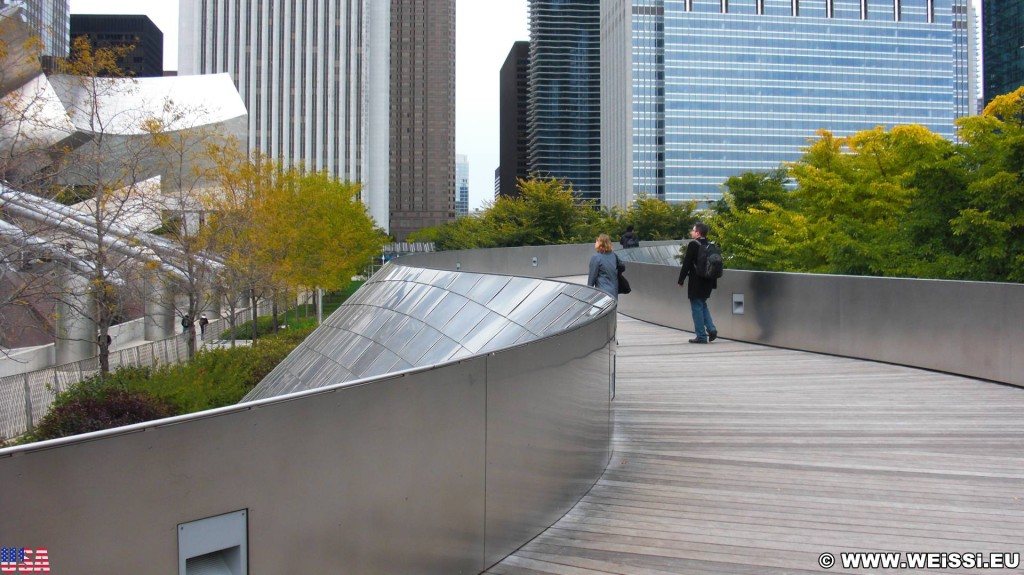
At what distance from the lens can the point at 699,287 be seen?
512 inches

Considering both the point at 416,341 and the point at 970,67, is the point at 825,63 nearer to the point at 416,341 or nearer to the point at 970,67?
the point at 970,67

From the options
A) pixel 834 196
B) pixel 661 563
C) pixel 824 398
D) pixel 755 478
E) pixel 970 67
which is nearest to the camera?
pixel 661 563

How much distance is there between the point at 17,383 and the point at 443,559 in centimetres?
2129

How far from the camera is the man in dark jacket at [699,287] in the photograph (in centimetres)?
1273

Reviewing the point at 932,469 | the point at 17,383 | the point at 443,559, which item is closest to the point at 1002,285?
the point at 932,469

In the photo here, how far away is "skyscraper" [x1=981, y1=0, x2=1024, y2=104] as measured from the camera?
149125 mm

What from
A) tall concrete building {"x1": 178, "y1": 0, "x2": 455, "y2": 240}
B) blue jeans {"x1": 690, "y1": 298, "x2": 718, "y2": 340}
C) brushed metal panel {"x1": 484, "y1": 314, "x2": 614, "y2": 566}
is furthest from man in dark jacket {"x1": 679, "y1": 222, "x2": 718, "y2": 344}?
tall concrete building {"x1": 178, "y1": 0, "x2": 455, "y2": 240}

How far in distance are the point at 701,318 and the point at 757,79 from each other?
5588 inches

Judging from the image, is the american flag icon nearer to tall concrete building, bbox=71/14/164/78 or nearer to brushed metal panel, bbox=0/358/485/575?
brushed metal panel, bbox=0/358/485/575

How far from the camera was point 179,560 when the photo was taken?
2.84 meters

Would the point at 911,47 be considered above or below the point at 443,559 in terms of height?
above

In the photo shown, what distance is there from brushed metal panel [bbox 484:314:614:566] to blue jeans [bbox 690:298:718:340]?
7579 millimetres

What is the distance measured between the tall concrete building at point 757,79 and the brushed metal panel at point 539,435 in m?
140

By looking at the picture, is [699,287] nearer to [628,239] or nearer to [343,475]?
[343,475]
